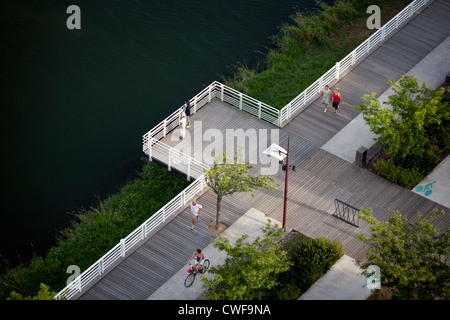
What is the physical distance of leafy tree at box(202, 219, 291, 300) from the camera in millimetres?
38500

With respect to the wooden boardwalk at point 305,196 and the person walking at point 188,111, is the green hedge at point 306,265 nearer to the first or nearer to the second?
the wooden boardwalk at point 305,196

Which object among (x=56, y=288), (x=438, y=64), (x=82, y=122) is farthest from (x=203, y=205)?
(x=438, y=64)

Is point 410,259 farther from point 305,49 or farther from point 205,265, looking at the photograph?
point 305,49

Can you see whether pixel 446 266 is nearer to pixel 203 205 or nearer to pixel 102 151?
pixel 203 205

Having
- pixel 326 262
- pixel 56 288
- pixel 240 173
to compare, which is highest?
pixel 240 173

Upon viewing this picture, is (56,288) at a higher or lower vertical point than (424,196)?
lower

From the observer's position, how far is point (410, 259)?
38531mm

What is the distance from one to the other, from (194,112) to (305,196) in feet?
26.4

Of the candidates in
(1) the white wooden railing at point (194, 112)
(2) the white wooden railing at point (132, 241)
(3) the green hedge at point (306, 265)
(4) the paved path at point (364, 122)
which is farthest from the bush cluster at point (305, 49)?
(3) the green hedge at point (306, 265)

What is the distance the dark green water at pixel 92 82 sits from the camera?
5016 cm

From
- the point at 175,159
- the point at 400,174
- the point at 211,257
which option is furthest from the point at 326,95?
the point at 211,257

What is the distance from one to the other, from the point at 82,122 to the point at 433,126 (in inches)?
744

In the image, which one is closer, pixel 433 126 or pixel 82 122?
pixel 433 126

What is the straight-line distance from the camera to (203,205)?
4503 cm
